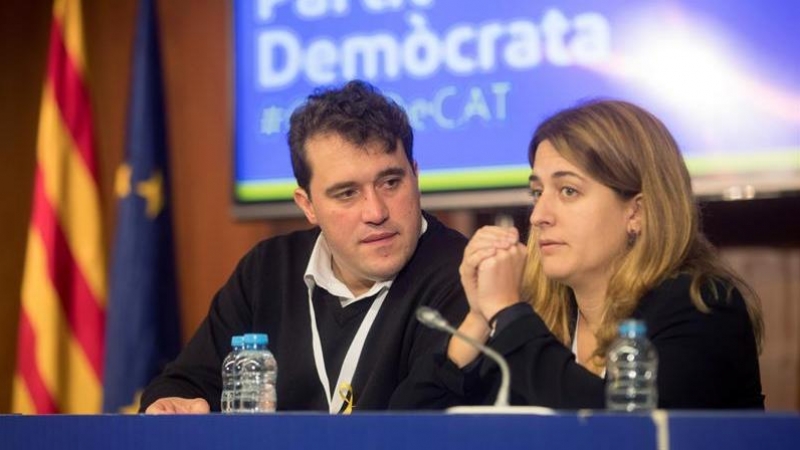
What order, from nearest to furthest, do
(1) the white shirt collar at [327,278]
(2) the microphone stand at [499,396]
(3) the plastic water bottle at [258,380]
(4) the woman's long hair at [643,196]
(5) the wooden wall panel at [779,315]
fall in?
(2) the microphone stand at [499,396]
(4) the woman's long hair at [643,196]
(3) the plastic water bottle at [258,380]
(1) the white shirt collar at [327,278]
(5) the wooden wall panel at [779,315]

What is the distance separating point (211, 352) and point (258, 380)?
35 centimetres

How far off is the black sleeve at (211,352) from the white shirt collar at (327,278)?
0.19 meters

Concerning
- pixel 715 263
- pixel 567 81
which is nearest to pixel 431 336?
pixel 715 263

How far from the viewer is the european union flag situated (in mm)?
4676

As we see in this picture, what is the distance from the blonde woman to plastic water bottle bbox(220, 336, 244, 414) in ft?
1.62

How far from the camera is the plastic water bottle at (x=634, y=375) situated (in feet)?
7.52

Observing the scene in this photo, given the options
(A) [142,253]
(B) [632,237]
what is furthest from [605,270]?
(A) [142,253]

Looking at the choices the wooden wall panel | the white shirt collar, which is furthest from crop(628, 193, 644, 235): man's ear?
the wooden wall panel

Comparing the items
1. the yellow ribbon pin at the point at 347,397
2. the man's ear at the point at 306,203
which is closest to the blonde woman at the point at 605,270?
the yellow ribbon pin at the point at 347,397

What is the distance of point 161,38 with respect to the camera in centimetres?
532

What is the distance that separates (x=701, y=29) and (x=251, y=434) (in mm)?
2556

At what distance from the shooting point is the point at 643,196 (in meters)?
2.70

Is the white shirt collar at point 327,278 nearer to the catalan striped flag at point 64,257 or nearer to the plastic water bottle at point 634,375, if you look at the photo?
the plastic water bottle at point 634,375

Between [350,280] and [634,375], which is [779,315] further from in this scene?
[634,375]
